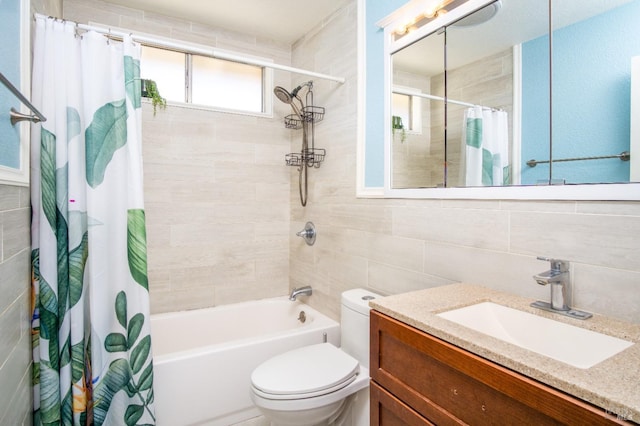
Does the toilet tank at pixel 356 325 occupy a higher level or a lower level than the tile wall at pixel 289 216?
lower

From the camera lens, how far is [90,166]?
1.59m

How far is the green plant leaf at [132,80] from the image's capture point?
5.53 ft

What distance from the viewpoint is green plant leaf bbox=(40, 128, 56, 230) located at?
1469mm

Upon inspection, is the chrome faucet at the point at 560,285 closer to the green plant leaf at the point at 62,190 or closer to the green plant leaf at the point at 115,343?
the green plant leaf at the point at 115,343

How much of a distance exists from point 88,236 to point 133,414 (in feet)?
2.93

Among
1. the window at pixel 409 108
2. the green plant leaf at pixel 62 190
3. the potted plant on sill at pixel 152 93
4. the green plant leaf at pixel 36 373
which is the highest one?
the potted plant on sill at pixel 152 93

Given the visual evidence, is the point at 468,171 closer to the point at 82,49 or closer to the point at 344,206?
the point at 344,206

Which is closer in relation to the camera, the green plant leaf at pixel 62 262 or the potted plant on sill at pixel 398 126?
the green plant leaf at pixel 62 262

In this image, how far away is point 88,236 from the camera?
62.8 inches

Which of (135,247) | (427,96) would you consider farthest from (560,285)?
(135,247)

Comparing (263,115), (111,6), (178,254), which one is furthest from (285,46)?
(178,254)

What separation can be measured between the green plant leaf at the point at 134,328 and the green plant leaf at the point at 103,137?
670 millimetres

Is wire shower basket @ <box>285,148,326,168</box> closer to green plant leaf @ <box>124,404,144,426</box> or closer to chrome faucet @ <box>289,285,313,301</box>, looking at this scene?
chrome faucet @ <box>289,285,313,301</box>

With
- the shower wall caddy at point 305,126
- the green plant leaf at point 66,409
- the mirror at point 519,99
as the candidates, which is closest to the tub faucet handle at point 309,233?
the shower wall caddy at point 305,126
